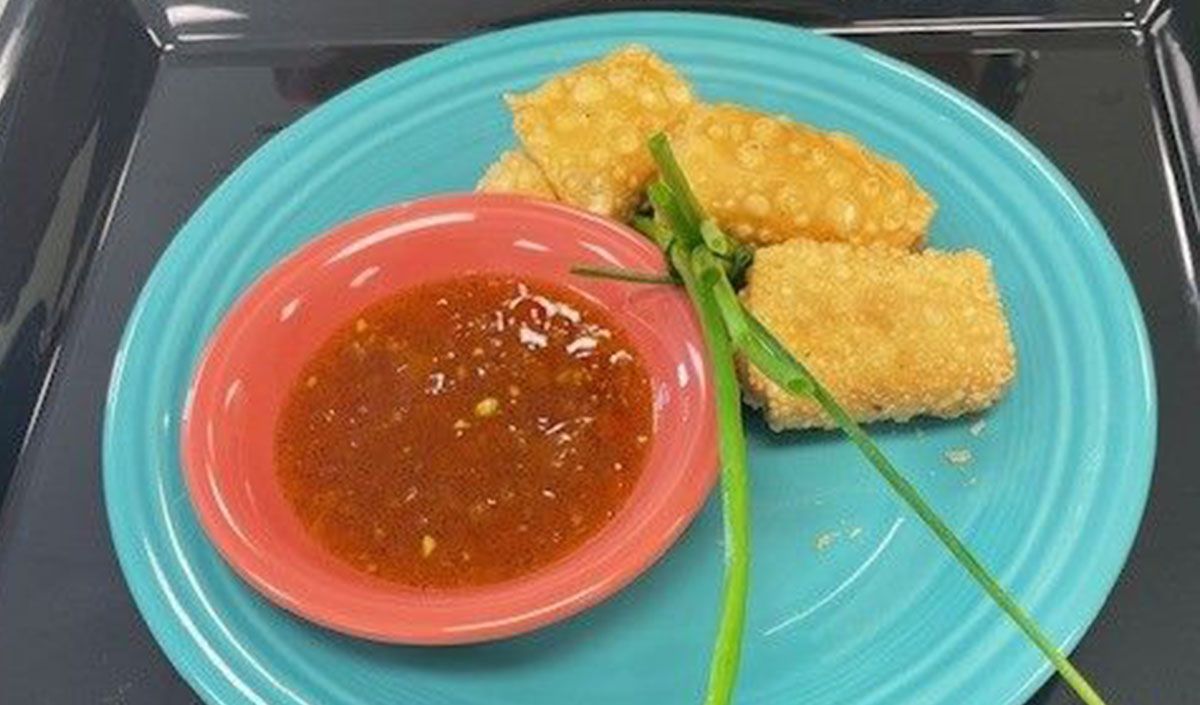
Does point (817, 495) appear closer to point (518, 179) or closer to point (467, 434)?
point (467, 434)

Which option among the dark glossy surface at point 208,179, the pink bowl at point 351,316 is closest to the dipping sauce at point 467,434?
the pink bowl at point 351,316

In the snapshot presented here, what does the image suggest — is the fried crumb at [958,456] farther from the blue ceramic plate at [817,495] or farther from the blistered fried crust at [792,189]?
the blistered fried crust at [792,189]

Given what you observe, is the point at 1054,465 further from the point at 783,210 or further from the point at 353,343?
Result: the point at 353,343

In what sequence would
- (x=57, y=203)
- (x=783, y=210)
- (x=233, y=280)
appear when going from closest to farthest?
1. (x=783, y=210)
2. (x=233, y=280)
3. (x=57, y=203)

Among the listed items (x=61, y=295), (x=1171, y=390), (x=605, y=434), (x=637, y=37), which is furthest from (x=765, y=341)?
(x=61, y=295)

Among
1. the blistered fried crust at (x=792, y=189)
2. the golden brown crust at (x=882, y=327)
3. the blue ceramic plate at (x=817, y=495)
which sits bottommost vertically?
the blue ceramic plate at (x=817, y=495)

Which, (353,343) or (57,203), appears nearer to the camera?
(353,343)

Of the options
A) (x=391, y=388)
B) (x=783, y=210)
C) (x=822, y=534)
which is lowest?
(x=822, y=534)

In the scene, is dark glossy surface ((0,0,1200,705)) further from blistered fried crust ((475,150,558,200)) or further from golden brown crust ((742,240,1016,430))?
blistered fried crust ((475,150,558,200))
